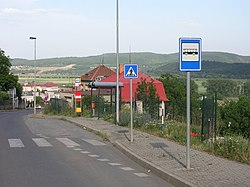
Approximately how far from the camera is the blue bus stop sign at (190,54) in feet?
36.2

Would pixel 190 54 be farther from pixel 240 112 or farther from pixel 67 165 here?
pixel 240 112

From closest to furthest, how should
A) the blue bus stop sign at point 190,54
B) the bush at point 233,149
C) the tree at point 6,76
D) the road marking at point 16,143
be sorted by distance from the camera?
Result: the blue bus stop sign at point 190,54
the bush at point 233,149
the road marking at point 16,143
the tree at point 6,76

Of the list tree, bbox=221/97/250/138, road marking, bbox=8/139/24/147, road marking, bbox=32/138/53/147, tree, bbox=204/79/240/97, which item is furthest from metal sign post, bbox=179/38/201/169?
tree, bbox=221/97/250/138

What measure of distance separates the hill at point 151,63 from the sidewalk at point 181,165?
47.4 meters

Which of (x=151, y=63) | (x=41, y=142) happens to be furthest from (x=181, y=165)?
(x=151, y=63)

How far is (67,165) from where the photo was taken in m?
12.9

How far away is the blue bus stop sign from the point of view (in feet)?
36.2

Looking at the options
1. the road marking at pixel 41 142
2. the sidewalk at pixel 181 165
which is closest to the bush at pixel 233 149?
the sidewalk at pixel 181 165

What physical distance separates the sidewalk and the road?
257mm

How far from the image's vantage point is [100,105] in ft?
111

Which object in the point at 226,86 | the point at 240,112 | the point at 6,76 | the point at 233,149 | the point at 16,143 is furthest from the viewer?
the point at 6,76

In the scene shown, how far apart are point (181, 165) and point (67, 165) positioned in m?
2.95

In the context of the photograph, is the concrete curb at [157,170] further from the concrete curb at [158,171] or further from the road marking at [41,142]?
the road marking at [41,142]

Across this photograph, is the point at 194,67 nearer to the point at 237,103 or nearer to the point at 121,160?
the point at 121,160
